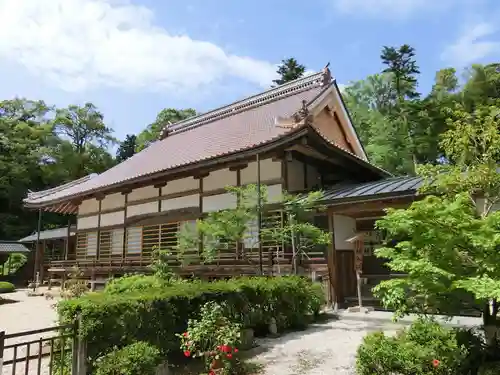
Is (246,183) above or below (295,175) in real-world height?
below

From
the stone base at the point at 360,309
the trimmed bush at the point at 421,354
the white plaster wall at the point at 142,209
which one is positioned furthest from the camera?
the white plaster wall at the point at 142,209

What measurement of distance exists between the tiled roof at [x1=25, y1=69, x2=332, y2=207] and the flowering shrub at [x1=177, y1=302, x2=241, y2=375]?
9.98 metres

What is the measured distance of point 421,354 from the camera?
5.11m

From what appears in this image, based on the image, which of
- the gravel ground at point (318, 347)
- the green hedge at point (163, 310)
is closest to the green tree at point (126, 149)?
the gravel ground at point (318, 347)

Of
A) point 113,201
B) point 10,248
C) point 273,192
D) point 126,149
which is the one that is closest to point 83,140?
point 126,149

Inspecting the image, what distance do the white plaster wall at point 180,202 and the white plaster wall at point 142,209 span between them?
0.59 meters

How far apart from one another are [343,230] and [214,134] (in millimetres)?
9180

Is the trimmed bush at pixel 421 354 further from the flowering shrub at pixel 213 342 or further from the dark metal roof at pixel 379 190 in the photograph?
the dark metal roof at pixel 379 190

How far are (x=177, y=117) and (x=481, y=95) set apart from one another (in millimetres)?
28738

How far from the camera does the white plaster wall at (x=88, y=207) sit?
67.5 feet

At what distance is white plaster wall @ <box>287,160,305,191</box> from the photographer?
45.3 ft

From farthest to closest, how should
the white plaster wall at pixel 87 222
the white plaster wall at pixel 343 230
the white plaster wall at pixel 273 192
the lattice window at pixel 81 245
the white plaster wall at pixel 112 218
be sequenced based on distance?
the lattice window at pixel 81 245, the white plaster wall at pixel 87 222, the white plaster wall at pixel 112 218, the white plaster wall at pixel 273 192, the white plaster wall at pixel 343 230

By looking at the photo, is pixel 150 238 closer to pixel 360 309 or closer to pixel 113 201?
pixel 113 201

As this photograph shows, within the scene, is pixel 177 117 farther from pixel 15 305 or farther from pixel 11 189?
pixel 15 305
